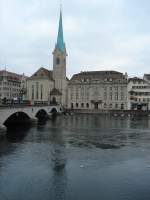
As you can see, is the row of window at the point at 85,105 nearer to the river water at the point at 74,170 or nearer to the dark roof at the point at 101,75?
the dark roof at the point at 101,75

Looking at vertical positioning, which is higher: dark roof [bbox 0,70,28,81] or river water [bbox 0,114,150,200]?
dark roof [bbox 0,70,28,81]

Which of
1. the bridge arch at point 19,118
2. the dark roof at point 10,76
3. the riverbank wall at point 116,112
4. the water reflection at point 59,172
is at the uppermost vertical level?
the dark roof at point 10,76

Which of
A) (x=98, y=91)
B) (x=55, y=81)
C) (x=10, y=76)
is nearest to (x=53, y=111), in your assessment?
(x=98, y=91)

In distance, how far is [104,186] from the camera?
26562 mm

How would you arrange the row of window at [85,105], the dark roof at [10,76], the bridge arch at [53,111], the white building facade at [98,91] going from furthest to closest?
1. the dark roof at [10,76]
2. the row of window at [85,105]
3. the white building facade at [98,91]
4. the bridge arch at [53,111]

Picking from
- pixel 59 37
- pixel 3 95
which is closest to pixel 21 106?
pixel 59 37

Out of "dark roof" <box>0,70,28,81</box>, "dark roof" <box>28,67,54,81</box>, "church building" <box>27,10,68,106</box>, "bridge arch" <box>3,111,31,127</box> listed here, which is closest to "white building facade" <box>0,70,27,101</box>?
"dark roof" <box>0,70,28,81</box>

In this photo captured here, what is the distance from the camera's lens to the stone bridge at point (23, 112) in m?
58.8

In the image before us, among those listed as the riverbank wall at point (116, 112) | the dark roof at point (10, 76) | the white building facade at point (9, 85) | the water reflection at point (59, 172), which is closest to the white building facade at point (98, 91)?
the riverbank wall at point (116, 112)

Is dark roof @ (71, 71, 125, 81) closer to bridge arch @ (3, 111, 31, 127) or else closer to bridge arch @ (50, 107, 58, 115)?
bridge arch @ (50, 107, 58, 115)

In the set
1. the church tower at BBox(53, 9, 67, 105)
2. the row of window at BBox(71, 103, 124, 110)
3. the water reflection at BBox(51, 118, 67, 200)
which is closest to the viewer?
the water reflection at BBox(51, 118, 67, 200)

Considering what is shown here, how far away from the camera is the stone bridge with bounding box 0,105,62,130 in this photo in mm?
58828

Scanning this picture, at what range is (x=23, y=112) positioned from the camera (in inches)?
2982

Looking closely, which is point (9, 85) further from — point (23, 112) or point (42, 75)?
point (23, 112)
